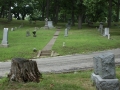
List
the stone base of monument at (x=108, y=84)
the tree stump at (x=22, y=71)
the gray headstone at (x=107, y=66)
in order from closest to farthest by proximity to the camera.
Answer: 1. the stone base of monument at (x=108, y=84)
2. the gray headstone at (x=107, y=66)
3. the tree stump at (x=22, y=71)

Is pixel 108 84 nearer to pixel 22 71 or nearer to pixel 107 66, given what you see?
pixel 107 66

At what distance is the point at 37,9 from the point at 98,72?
7548 cm

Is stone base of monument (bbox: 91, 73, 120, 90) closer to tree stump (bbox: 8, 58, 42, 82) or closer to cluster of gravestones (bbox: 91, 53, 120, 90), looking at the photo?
cluster of gravestones (bbox: 91, 53, 120, 90)

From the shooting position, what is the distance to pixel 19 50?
21438 mm

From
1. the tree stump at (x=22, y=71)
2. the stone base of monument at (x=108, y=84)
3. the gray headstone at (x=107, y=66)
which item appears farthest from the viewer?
the tree stump at (x=22, y=71)

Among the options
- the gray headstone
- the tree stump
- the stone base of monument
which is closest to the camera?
the stone base of monument

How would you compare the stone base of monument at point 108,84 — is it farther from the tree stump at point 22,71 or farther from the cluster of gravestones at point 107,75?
the tree stump at point 22,71

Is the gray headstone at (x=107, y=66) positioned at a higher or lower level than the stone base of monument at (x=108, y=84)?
higher

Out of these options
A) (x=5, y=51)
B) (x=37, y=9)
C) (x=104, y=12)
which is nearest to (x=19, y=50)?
(x=5, y=51)

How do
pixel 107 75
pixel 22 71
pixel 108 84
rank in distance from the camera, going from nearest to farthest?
pixel 108 84
pixel 107 75
pixel 22 71

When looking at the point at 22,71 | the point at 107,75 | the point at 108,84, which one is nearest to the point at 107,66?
the point at 107,75

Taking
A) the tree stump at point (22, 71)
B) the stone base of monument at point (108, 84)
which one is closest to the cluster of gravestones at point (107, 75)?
the stone base of monument at point (108, 84)

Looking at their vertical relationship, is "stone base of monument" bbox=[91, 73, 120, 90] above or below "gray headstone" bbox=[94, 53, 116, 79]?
below

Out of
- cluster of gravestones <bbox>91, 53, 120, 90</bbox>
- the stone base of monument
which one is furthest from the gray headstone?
the stone base of monument
